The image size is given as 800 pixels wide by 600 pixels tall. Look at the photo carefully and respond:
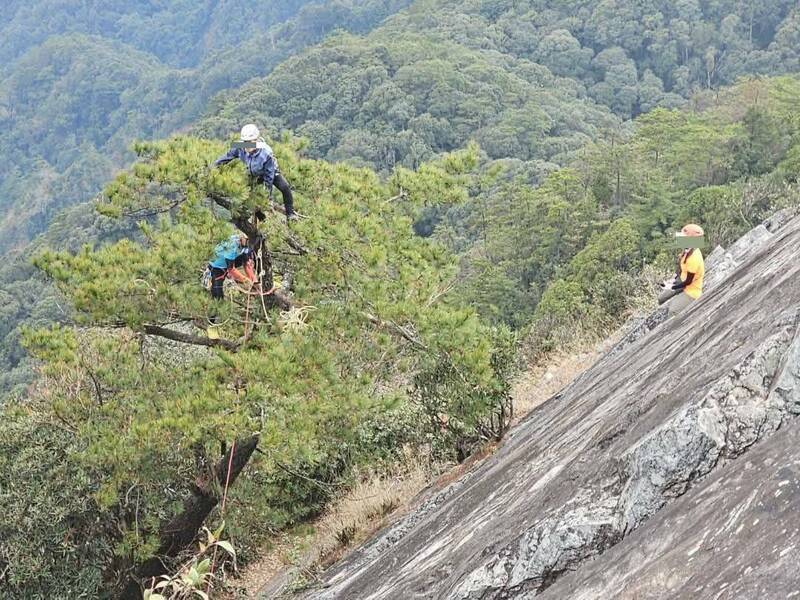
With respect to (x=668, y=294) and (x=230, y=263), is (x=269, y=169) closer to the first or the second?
(x=230, y=263)

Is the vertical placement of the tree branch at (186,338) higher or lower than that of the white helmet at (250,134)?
lower

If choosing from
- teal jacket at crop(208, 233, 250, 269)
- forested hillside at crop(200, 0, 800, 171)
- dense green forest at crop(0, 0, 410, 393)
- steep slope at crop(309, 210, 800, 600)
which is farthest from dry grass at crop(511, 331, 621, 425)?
dense green forest at crop(0, 0, 410, 393)

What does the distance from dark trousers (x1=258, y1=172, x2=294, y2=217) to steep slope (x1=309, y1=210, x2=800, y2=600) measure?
2.94 metres

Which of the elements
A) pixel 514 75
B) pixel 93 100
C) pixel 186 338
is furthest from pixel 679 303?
pixel 93 100

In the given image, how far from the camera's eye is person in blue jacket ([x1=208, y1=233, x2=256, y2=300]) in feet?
22.6

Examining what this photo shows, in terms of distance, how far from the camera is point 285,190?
6691 millimetres

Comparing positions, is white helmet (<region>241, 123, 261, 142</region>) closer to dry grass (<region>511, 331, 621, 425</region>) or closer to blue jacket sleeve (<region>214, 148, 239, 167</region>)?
blue jacket sleeve (<region>214, 148, 239, 167</region>)

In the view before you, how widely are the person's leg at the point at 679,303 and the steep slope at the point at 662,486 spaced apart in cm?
110

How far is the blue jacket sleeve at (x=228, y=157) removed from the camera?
257 inches

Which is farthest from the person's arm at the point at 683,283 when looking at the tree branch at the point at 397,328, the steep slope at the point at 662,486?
the tree branch at the point at 397,328

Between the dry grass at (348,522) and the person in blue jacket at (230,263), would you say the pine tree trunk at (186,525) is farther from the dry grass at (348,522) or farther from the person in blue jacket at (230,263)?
the person in blue jacket at (230,263)

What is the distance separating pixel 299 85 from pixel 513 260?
51.5m

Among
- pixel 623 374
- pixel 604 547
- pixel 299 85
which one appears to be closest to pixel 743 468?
pixel 604 547

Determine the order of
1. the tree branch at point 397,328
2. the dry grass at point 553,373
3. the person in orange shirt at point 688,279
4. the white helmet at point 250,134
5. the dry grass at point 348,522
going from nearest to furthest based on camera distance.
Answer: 1. the person in orange shirt at point 688,279
2. the white helmet at point 250,134
3. the tree branch at point 397,328
4. the dry grass at point 348,522
5. the dry grass at point 553,373
